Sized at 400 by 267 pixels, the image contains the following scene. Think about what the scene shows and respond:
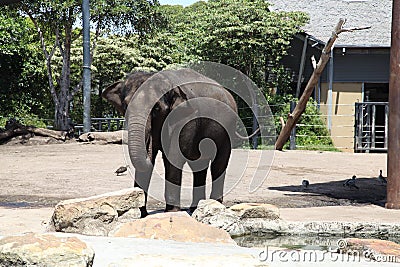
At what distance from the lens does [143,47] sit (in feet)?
100

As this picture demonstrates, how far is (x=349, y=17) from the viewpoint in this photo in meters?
26.1

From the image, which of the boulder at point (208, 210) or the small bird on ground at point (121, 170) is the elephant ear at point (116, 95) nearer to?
the boulder at point (208, 210)

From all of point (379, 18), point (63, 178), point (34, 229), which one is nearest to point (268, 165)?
point (63, 178)

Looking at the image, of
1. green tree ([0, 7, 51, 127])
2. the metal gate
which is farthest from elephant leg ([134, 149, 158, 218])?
green tree ([0, 7, 51, 127])

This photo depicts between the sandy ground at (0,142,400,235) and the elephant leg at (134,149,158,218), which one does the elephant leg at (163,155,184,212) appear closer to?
the elephant leg at (134,149,158,218)

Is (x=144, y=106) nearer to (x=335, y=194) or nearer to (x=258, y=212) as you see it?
(x=258, y=212)

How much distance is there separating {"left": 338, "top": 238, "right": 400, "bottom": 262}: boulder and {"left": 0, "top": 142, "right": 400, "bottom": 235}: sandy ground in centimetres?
223

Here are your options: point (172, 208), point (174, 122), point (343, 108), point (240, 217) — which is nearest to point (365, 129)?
point (343, 108)

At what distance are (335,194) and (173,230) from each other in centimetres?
580

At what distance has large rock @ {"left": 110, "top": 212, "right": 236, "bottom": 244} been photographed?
6020 millimetres

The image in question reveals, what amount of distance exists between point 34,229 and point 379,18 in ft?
69.1

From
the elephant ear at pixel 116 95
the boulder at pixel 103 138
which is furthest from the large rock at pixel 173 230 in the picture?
the boulder at pixel 103 138

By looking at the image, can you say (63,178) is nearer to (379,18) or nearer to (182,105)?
(182,105)

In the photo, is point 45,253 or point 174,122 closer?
point 45,253
